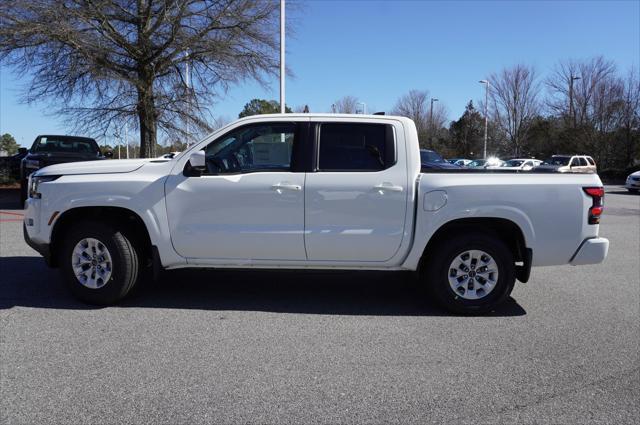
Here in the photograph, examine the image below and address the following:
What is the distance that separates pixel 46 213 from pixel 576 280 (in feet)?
21.1

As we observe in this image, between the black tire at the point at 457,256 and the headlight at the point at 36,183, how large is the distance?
13.2 feet

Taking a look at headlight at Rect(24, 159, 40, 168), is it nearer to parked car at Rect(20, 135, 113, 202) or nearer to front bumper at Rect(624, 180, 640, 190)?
parked car at Rect(20, 135, 113, 202)

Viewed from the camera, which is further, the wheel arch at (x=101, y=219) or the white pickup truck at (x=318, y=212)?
the wheel arch at (x=101, y=219)

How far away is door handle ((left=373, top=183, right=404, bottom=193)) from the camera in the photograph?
5238 mm

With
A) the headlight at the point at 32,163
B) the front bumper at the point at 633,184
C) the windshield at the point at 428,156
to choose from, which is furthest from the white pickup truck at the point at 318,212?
the front bumper at the point at 633,184

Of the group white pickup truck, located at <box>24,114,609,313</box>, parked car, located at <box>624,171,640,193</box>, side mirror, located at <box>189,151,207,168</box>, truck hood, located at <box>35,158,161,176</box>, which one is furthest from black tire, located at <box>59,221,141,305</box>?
parked car, located at <box>624,171,640,193</box>

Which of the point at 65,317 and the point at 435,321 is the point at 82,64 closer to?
the point at 65,317

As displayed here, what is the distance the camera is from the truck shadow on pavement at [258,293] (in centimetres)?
559

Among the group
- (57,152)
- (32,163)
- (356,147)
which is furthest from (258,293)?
(57,152)

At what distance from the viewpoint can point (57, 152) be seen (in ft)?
47.4

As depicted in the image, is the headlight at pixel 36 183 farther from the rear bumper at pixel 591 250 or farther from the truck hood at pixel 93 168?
the rear bumper at pixel 591 250

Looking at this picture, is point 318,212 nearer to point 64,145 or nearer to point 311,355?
point 311,355

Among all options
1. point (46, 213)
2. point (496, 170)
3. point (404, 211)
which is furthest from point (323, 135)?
point (46, 213)

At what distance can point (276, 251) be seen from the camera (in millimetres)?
5371
